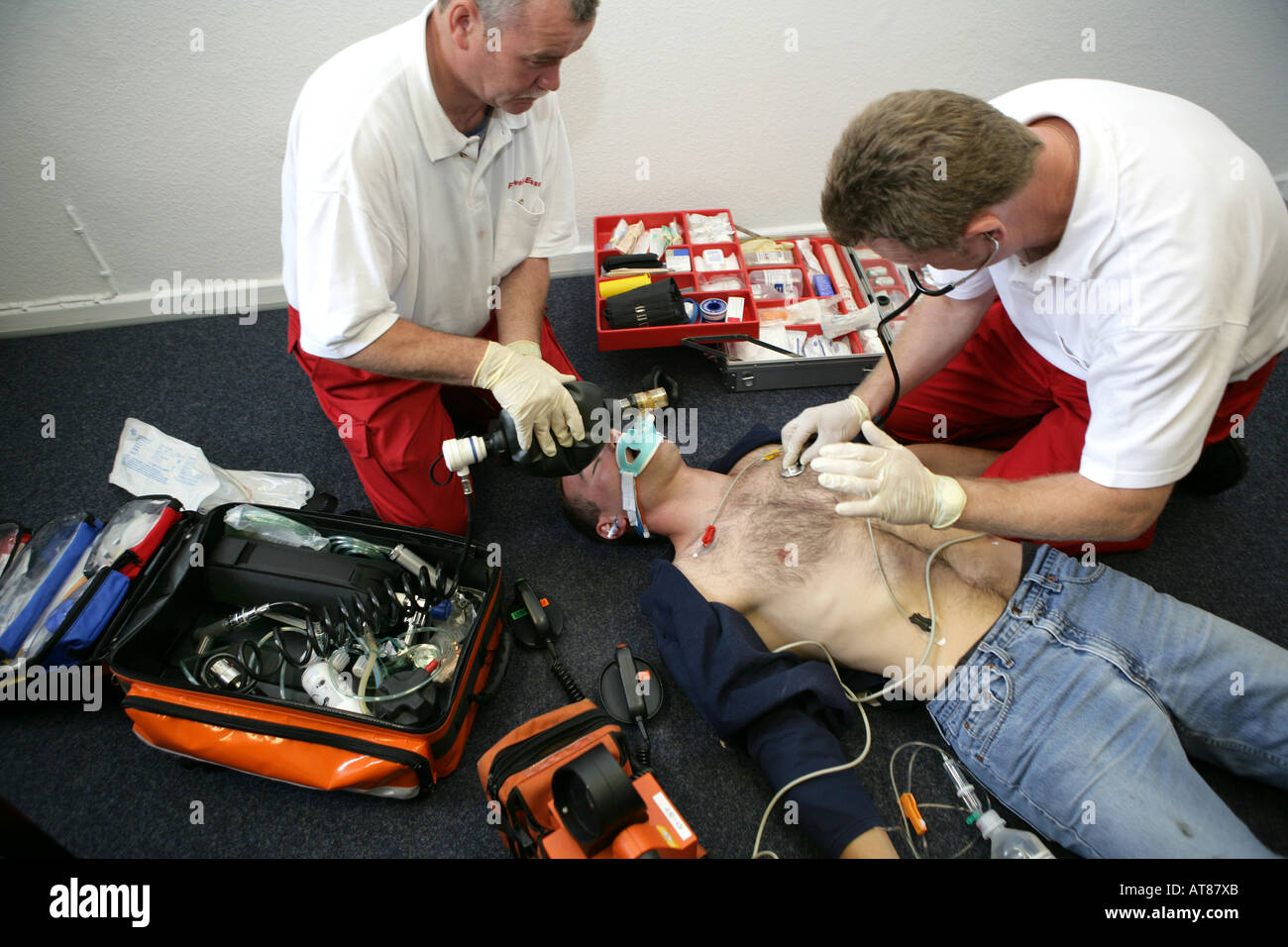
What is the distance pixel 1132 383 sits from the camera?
1312 millimetres

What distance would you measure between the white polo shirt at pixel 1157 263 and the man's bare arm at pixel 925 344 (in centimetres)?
43

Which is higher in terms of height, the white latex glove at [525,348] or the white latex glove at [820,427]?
the white latex glove at [525,348]

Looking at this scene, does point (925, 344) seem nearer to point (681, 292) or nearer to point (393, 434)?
point (681, 292)

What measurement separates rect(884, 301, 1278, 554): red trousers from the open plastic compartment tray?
2.11 ft

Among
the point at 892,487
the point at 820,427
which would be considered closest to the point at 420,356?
the point at 820,427

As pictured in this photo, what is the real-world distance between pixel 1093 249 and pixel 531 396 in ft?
3.86

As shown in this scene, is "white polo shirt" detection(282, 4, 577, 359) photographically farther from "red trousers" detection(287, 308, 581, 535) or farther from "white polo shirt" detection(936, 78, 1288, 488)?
"white polo shirt" detection(936, 78, 1288, 488)

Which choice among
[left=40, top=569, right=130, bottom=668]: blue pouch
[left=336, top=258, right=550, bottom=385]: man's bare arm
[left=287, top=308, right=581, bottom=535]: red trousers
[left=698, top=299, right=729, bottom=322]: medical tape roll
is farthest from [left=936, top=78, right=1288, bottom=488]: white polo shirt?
[left=40, top=569, right=130, bottom=668]: blue pouch

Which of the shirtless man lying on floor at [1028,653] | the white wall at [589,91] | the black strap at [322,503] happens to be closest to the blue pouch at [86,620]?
the black strap at [322,503]

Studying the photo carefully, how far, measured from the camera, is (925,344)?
1912 mm

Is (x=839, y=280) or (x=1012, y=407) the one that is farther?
(x=839, y=280)

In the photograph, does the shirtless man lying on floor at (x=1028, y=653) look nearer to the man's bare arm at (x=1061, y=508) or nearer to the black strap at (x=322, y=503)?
the man's bare arm at (x=1061, y=508)

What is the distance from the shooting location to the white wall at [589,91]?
2.20 metres
